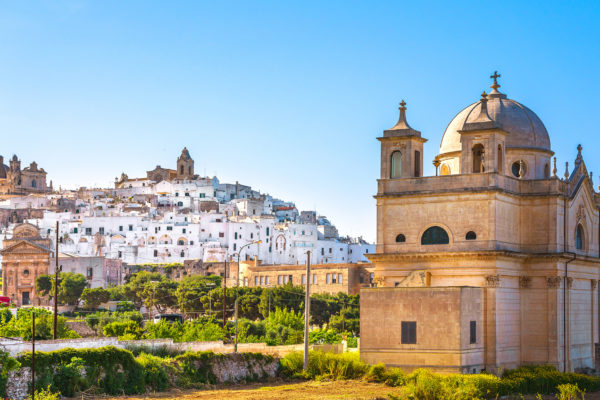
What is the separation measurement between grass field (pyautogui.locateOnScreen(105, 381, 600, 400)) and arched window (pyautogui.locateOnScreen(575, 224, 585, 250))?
828cm

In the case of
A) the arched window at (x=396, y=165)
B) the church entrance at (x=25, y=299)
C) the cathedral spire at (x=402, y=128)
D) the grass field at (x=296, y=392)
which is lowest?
the grass field at (x=296, y=392)

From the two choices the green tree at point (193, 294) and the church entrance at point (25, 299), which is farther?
the church entrance at point (25, 299)

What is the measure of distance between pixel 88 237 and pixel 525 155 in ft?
245

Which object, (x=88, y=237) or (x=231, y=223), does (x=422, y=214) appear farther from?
(x=88, y=237)

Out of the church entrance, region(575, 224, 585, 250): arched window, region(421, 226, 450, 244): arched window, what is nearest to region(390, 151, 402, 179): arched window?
region(421, 226, 450, 244): arched window

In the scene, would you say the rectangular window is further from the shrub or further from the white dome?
the white dome

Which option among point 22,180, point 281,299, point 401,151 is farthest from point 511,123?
point 22,180

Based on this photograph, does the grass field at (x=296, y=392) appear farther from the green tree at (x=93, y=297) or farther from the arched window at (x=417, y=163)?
the green tree at (x=93, y=297)

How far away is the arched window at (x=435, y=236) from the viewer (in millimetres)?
38531

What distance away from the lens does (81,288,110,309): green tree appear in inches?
3206

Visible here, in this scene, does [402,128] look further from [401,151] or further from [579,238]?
[579,238]

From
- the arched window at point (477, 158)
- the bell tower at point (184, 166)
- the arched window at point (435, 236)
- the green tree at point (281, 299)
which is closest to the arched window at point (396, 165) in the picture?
the arched window at point (435, 236)

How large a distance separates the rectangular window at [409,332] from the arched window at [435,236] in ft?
14.0

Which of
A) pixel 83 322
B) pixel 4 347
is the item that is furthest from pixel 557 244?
pixel 83 322
